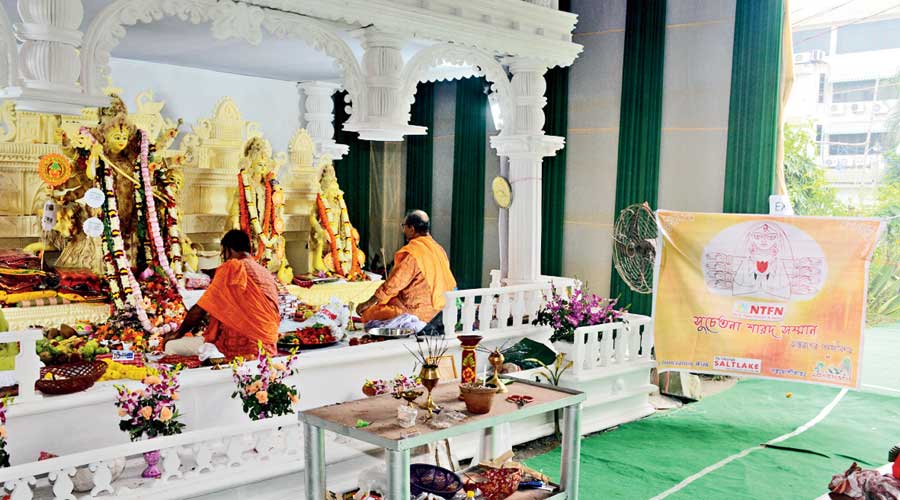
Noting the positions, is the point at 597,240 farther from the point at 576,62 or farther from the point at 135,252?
the point at 135,252

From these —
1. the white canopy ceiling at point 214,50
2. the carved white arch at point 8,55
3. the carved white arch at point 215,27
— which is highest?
the white canopy ceiling at point 214,50

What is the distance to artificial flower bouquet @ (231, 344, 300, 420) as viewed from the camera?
6.07m

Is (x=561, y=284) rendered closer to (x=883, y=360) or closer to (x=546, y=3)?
(x=546, y=3)

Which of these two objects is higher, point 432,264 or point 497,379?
point 432,264

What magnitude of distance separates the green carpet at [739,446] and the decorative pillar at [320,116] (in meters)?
7.60

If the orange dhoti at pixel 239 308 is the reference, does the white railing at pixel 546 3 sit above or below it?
above

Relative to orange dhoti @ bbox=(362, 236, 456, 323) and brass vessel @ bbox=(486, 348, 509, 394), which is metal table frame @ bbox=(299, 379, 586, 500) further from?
orange dhoti @ bbox=(362, 236, 456, 323)

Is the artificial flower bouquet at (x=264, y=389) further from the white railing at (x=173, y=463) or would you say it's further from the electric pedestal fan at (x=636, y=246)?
the electric pedestal fan at (x=636, y=246)

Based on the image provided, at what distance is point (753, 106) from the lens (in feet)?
34.6

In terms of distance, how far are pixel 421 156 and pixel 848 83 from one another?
273 inches

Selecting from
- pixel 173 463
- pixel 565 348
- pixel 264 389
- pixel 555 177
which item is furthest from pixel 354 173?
pixel 173 463

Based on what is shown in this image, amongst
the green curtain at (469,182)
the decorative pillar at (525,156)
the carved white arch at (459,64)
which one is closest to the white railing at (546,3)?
the decorative pillar at (525,156)

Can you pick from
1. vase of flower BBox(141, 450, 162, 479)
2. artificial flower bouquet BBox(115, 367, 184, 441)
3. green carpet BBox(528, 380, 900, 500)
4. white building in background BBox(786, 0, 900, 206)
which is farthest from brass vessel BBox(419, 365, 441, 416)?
white building in background BBox(786, 0, 900, 206)

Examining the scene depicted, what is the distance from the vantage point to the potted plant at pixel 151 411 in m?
5.55
